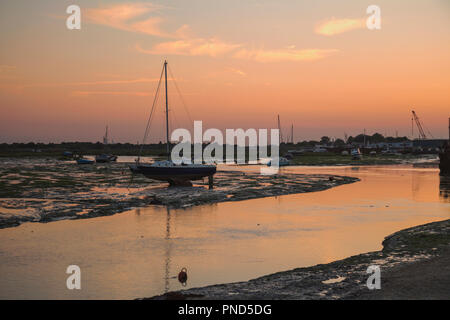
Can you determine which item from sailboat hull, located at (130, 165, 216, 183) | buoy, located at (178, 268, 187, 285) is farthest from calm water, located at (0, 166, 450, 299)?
sailboat hull, located at (130, 165, 216, 183)

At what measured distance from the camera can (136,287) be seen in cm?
1400

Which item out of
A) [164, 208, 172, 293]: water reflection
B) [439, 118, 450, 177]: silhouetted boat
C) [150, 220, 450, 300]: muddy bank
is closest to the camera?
[150, 220, 450, 300]: muddy bank

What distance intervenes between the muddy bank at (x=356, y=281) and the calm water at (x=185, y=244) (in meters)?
1.28

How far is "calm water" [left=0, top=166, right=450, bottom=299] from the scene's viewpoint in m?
14.7

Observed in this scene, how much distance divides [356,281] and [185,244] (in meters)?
8.87

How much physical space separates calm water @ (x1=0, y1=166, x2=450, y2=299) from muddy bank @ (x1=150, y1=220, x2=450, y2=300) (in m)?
1.28

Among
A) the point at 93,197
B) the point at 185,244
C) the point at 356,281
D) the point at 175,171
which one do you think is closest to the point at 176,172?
the point at 175,171

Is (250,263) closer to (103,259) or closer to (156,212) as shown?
(103,259)

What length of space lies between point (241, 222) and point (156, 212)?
Result: 21.1 feet

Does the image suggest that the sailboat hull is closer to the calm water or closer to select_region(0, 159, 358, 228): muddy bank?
select_region(0, 159, 358, 228): muddy bank

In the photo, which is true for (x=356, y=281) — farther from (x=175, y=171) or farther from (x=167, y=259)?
(x=175, y=171)
